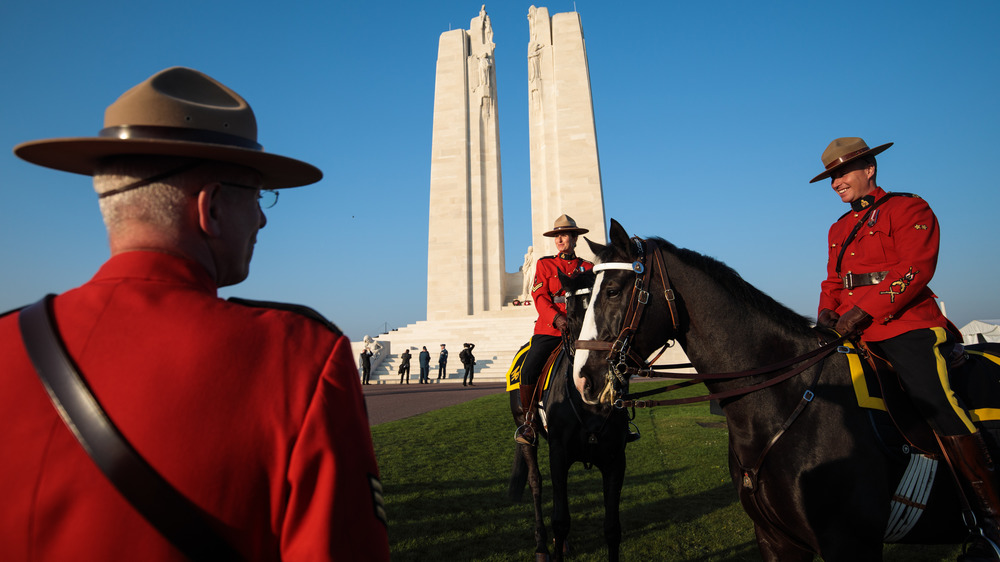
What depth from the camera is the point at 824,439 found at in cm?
291

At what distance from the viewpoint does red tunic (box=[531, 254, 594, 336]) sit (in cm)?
582

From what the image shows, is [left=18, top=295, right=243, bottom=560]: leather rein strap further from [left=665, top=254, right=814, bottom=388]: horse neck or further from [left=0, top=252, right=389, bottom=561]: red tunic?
[left=665, top=254, right=814, bottom=388]: horse neck

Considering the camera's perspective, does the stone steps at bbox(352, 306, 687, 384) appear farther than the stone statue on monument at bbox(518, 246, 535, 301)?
No

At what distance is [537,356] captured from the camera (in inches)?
226

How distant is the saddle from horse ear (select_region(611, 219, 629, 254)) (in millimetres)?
1335

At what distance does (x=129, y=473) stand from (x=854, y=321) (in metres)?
3.39

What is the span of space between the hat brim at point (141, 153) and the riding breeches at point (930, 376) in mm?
3172

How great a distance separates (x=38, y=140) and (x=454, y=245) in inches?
1320

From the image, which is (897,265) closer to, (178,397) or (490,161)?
(178,397)

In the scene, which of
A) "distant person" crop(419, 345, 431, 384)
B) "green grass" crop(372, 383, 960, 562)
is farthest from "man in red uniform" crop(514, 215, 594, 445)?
"distant person" crop(419, 345, 431, 384)

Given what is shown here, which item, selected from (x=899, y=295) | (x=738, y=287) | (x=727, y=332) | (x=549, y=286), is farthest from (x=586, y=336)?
(x=549, y=286)

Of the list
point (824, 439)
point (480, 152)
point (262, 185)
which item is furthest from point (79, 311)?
point (480, 152)

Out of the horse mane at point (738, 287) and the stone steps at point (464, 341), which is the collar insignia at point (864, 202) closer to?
the horse mane at point (738, 287)

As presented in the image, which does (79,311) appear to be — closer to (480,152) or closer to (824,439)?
(824,439)
